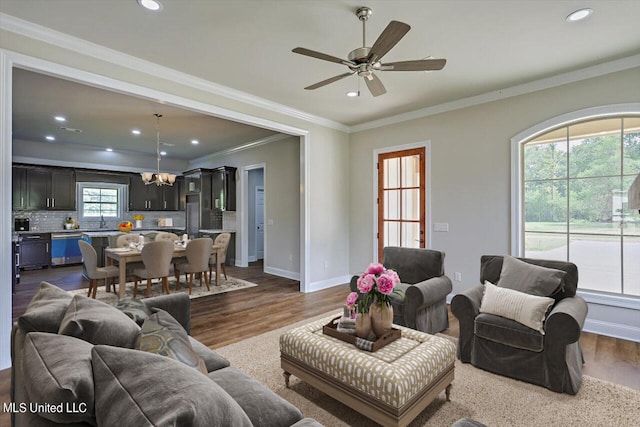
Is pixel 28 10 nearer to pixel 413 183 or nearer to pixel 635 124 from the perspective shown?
pixel 413 183

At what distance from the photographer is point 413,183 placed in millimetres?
5016

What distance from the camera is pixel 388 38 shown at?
2.05 m

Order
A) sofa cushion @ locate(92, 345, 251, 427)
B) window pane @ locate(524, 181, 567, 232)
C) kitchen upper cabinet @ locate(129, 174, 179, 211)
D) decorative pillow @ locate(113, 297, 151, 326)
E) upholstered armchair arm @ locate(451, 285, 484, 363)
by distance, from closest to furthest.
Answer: sofa cushion @ locate(92, 345, 251, 427) < decorative pillow @ locate(113, 297, 151, 326) < upholstered armchair arm @ locate(451, 285, 484, 363) < window pane @ locate(524, 181, 567, 232) < kitchen upper cabinet @ locate(129, 174, 179, 211)

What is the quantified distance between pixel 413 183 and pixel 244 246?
14.1 ft

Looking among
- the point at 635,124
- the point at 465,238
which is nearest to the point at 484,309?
the point at 465,238

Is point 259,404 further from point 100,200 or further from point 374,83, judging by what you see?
point 100,200

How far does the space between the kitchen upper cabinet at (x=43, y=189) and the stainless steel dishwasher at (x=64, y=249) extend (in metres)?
0.69

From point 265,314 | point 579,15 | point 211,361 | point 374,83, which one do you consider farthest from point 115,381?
point 579,15

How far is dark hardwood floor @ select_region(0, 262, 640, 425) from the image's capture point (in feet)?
8.61

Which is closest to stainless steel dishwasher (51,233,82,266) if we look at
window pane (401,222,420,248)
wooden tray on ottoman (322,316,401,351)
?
window pane (401,222,420,248)

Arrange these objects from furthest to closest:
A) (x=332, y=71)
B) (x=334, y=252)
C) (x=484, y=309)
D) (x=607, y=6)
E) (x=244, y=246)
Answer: (x=244, y=246) < (x=334, y=252) < (x=332, y=71) < (x=484, y=309) < (x=607, y=6)

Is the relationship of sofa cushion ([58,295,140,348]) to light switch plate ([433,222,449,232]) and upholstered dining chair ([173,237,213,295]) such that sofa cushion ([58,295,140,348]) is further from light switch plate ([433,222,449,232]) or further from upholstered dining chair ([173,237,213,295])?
light switch plate ([433,222,449,232])

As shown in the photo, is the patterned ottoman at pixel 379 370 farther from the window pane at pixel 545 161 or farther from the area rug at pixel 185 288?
the area rug at pixel 185 288

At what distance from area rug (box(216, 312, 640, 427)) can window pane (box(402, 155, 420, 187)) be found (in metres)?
3.05
